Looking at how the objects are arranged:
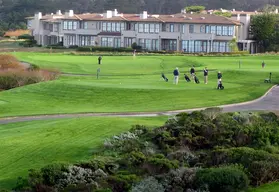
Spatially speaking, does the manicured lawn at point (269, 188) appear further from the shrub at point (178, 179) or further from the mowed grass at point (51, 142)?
the mowed grass at point (51, 142)

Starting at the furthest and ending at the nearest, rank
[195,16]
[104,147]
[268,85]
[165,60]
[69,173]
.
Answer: [195,16], [165,60], [268,85], [104,147], [69,173]

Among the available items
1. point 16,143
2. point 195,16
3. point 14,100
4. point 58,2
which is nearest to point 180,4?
point 58,2

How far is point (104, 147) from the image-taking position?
20.3 metres

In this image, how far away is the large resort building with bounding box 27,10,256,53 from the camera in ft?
318

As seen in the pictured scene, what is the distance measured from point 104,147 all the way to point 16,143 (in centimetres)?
366

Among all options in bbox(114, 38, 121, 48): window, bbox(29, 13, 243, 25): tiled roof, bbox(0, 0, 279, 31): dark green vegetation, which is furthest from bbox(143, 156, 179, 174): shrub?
bbox(0, 0, 279, 31): dark green vegetation

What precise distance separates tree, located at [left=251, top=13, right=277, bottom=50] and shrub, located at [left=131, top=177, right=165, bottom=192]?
86.8m

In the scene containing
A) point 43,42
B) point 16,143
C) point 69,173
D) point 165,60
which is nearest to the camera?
point 69,173

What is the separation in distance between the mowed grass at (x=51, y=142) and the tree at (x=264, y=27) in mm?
75316

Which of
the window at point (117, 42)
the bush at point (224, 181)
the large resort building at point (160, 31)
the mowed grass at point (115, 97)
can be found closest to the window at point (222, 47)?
the large resort building at point (160, 31)

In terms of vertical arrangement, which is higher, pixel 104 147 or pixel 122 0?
pixel 122 0

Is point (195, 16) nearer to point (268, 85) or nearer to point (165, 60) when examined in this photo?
point (165, 60)

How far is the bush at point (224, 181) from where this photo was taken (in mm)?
15430

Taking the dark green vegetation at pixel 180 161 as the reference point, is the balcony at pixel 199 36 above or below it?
above
